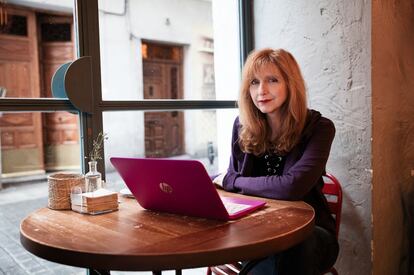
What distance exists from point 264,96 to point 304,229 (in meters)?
0.81

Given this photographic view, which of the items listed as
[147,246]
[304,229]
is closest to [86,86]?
[147,246]

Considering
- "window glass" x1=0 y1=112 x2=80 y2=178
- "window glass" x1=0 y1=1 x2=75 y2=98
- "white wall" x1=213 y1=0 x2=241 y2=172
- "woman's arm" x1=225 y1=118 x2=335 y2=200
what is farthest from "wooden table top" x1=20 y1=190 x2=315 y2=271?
"white wall" x1=213 y1=0 x2=241 y2=172

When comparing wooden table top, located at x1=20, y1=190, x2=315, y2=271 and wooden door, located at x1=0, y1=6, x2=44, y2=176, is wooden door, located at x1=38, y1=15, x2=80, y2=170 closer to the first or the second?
wooden door, located at x1=0, y1=6, x2=44, y2=176

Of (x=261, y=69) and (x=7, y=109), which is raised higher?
(x=261, y=69)

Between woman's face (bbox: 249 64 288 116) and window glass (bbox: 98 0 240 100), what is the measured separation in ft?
2.43

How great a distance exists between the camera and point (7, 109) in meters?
1.60

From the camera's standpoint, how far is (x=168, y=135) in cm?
283

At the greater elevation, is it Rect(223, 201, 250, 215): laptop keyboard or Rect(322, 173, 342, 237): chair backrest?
Rect(223, 201, 250, 215): laptop keyboard

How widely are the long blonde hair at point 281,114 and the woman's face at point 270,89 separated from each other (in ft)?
0.07

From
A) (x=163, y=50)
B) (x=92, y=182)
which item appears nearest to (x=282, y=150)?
(x=92, y=182)

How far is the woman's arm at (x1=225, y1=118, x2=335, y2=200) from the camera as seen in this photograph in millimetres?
1449

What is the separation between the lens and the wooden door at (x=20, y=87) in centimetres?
183

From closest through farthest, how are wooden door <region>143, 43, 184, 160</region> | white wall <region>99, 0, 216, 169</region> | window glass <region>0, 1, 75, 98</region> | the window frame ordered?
the window frame
window glass <region>0, 1, 75, 98</region>
white wall <region>99, 0, 216, 169</region>
wooden door <region>143, 43, 184, 160</region>

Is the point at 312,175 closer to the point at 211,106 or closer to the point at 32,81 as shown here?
the point at 211,106
